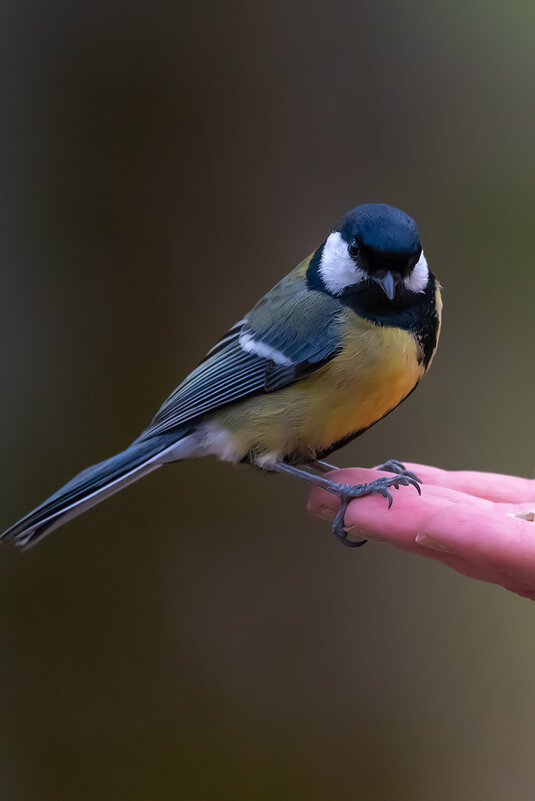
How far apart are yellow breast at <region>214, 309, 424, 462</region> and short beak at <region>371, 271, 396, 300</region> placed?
75mm

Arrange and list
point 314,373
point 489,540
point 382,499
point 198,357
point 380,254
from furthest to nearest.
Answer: point 198,357 → point 314,373 → point 380,254 → point 382,499 → point 489,540

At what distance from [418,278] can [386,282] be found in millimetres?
→ 98

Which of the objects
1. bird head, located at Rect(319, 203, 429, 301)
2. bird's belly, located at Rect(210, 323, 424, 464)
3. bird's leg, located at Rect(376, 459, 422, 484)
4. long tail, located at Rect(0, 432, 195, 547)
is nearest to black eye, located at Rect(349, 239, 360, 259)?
bird head, located at Rect(319, 203, 429, 301)

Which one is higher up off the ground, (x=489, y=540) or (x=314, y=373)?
(x=314, y=373)

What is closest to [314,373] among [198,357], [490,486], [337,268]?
[337,268]

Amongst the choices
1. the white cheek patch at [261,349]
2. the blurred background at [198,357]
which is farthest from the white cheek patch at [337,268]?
the blurred background at [198,357]

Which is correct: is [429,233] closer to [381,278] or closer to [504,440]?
[504,440]

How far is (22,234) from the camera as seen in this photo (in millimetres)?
2252

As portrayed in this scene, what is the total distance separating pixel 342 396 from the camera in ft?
4.41

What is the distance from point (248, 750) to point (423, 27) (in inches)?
82.0

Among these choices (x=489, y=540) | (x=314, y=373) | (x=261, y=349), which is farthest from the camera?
(x=261, y=349)

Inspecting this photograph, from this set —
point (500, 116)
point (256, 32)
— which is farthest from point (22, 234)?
point (500, 116)

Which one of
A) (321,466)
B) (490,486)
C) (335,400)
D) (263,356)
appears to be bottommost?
(490,486)

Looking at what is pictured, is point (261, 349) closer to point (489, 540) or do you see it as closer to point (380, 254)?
point (380, 254)
